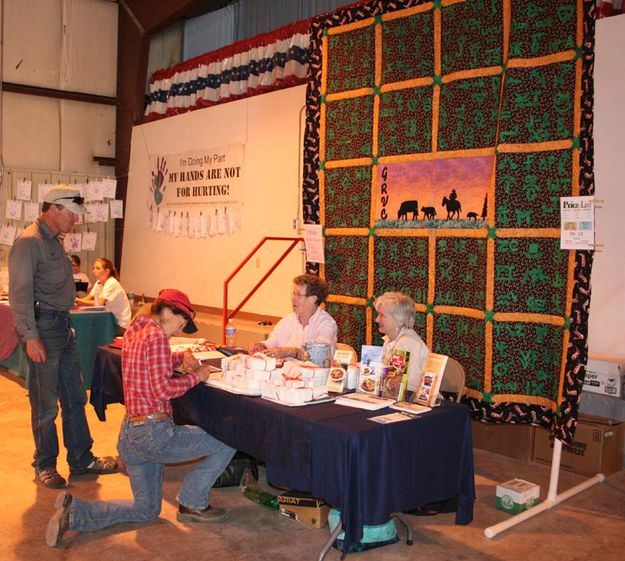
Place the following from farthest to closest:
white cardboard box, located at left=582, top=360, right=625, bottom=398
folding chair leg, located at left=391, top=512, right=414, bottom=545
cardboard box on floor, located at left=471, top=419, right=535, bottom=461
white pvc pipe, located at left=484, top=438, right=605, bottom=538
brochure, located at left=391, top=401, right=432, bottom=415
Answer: cardboard box on floor, located at left=471, top=419, right=535, bottom=461, white cardboard box, located at left=582, top=360, right=625, bottom=398, white pvc pipe, located at left=484, top=438, right=605, bottom=538, folding chair leg, located at left=391, top=512, right=414, bottom=545, brochure, located at left=391, top=401, right=432, bottom=415

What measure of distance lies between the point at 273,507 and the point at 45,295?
5.43 feet

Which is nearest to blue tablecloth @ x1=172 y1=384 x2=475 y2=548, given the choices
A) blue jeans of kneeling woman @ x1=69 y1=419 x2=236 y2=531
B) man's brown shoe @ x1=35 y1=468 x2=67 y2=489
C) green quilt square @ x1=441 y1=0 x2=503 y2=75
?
blue jeans of kneeling woman @ x1=69 y1=419 x2=236 y2=531

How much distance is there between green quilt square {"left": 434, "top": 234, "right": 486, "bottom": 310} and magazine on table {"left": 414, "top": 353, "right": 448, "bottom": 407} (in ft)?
3.66

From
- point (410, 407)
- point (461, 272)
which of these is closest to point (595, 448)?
point (461, 272)

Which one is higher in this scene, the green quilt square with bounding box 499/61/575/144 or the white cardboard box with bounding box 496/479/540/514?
the green quilt square with bounding box 499/61/575/144

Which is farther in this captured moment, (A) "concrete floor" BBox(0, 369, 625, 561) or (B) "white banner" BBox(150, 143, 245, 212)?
(B) "white banner" BBox(150, 143, 245, 212)

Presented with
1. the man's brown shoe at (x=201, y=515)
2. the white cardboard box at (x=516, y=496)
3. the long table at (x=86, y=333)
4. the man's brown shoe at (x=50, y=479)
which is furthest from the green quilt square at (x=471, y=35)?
the long table at (x=86, y=333)

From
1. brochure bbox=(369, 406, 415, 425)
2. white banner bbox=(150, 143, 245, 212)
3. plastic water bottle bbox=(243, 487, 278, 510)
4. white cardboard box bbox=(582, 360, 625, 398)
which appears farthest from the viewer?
white banner bbox=(150, 143, 245, 212)

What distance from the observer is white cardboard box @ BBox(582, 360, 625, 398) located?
A: 13.9 ft

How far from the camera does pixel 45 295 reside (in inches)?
153

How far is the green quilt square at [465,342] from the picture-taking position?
411 centimetres

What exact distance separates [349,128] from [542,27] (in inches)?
58.9

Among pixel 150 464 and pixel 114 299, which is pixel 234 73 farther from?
pixel 150 464

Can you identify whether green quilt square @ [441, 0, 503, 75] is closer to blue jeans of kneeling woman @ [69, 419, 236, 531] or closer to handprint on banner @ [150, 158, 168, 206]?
blue jeans of kneeling woman @ [69, 419, 236, 531]
